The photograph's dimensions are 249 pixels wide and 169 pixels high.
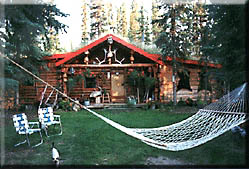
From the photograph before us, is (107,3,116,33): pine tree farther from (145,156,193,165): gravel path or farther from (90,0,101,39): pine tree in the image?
(145,156,193,165): gravel path

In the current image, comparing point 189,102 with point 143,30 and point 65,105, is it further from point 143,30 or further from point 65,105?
point 143,30

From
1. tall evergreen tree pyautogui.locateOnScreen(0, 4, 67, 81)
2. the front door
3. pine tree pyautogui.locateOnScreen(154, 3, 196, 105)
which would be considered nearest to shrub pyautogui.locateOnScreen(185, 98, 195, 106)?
pine tree pyautogui.locateOnScreen(154, 3, 196, 105)

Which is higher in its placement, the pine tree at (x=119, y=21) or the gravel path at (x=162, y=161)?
the pine tree at (x=119, y=21)

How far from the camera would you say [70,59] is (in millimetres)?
8898

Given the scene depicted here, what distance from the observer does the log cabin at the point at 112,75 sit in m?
9.06

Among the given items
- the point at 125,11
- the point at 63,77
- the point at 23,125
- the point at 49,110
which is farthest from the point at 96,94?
the point at 125,11

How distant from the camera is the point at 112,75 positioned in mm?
9945

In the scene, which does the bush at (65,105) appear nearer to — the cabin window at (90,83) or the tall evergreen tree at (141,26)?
the cabin window at (90,83)

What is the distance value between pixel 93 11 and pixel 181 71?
504 inches

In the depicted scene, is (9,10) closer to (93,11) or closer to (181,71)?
(181,71)

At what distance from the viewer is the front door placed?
9.97m

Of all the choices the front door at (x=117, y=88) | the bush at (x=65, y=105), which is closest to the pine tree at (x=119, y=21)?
the front door at (x=117, y=88)

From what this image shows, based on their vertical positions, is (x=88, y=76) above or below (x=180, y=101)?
above

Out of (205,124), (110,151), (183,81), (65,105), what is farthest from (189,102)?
(110,151)
